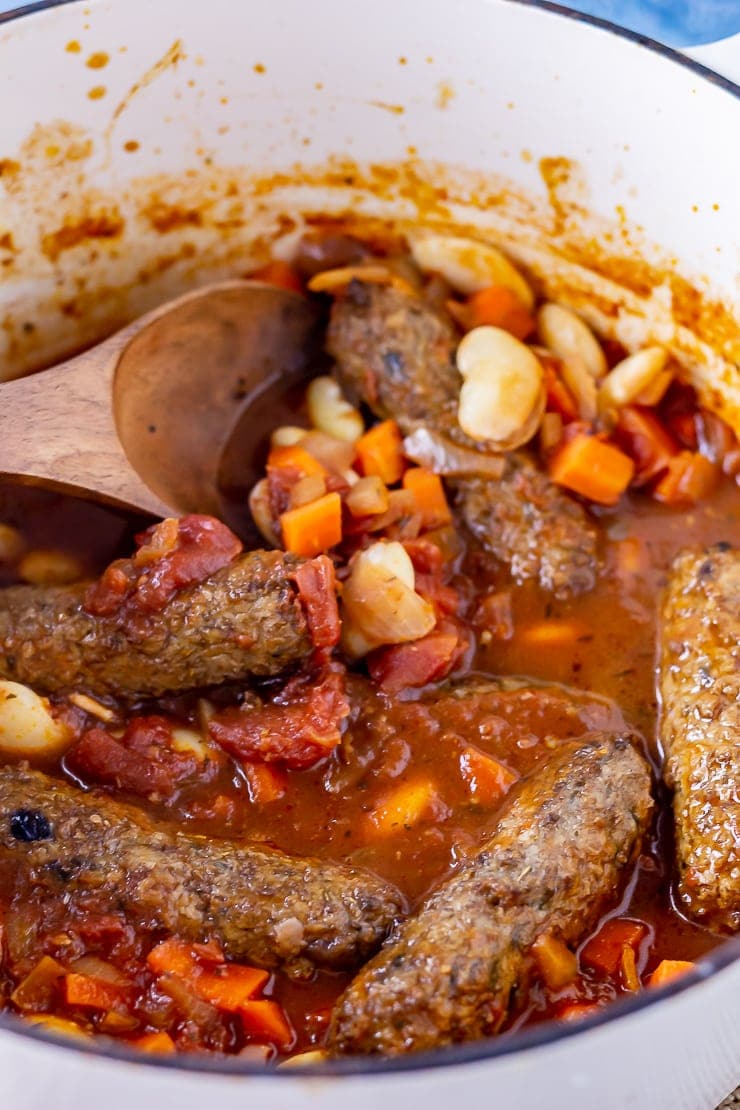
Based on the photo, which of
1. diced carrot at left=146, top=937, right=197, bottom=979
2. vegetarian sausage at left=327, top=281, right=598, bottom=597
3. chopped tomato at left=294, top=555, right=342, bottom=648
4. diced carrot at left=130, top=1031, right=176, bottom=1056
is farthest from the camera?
vegetarian sausage at left=327, top=281, right=598, bottom=597

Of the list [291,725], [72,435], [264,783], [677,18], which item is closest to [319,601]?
[291,725]

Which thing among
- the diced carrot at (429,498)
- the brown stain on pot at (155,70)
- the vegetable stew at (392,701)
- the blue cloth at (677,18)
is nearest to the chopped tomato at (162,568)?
the vegetable stew at (392,701)

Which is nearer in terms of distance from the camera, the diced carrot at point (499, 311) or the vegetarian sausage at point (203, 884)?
the vegetarian sausage at point (203, 884)

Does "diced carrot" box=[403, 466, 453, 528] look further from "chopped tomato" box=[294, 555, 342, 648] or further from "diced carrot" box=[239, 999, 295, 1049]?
"diced carrot" box=[239, 999, 295, 1049]

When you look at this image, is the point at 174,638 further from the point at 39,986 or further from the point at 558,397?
the point at 558,397

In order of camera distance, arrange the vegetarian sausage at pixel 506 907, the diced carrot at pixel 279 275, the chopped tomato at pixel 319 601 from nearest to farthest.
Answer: the vegetarian sausage at pixel 506 907 < the chopped tomato at pixel 319 601 < the diced carrot at pixel 279 275

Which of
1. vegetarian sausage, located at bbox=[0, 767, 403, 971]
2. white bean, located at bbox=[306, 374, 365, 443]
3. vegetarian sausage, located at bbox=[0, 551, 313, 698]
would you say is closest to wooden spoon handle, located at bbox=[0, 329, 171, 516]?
Answer: vegetarian sausage, located at bbox=[0, 551, 313, 698]

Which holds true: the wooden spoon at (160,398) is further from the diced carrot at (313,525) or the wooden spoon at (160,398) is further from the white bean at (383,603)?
the white bean at (383,603)

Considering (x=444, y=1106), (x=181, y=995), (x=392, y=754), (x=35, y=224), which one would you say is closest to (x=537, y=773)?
(x=392, y=754)
